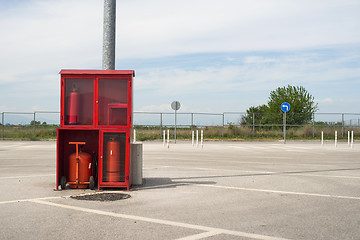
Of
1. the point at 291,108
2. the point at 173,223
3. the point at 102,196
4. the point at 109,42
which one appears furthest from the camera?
the point at 291,108

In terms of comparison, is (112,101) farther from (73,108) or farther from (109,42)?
(109,42)

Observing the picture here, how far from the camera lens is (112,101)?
9.12 m

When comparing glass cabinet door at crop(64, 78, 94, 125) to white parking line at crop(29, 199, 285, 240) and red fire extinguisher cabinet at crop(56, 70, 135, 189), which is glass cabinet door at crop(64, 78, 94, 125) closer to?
red fire extinguisher cabinet at crop(56, 70, 135, 189)

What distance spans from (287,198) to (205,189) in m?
1.78

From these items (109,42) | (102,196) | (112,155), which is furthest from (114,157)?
(109,42)

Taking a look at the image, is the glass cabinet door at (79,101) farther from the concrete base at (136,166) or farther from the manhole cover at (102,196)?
the manhole cover at (102,196)

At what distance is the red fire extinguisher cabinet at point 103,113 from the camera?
→ 29.4 feet

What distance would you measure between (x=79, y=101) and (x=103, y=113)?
57cm

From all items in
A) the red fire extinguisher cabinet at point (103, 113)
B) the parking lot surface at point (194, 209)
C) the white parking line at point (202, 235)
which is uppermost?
the red fire extinguisher cabinet at point (103, 113)

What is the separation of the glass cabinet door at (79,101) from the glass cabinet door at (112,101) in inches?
8.9

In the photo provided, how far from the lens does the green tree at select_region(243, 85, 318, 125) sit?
1842 inches

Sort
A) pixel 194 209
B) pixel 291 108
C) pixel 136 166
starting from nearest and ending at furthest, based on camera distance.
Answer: pixel 194 209
pixel 136 166
pixel 291 108

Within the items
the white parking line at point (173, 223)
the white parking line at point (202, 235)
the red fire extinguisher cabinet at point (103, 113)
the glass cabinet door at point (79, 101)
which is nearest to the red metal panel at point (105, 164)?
the red fire extinguisher cabinet at point (103, 113)

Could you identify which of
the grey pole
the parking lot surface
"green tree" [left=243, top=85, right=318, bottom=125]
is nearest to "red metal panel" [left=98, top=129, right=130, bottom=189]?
the parking lot surface
